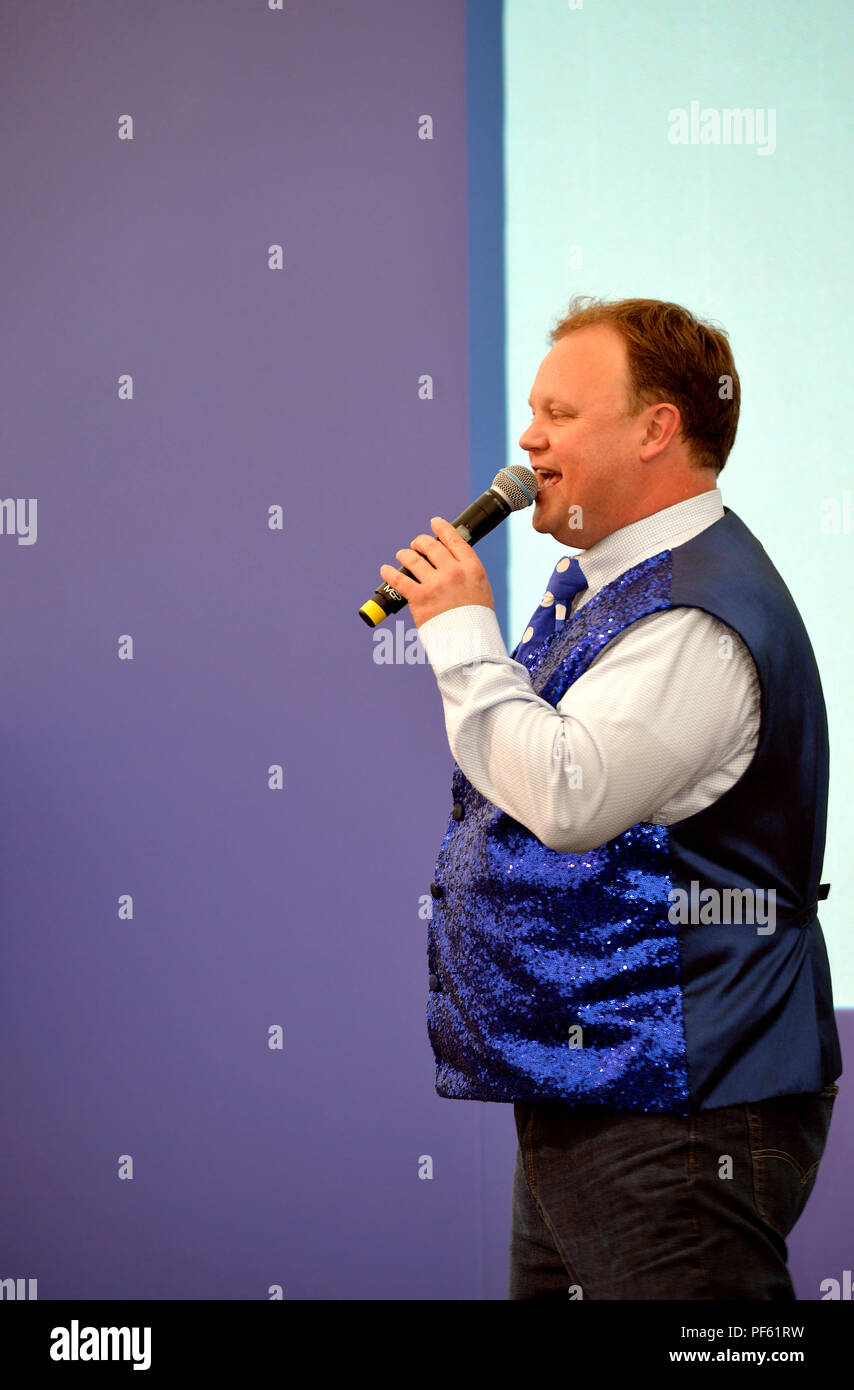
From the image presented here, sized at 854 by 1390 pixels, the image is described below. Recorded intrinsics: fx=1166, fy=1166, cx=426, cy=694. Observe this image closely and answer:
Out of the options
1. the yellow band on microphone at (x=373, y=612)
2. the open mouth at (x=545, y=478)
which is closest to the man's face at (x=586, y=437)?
the open mouth at (x=545, y=478)

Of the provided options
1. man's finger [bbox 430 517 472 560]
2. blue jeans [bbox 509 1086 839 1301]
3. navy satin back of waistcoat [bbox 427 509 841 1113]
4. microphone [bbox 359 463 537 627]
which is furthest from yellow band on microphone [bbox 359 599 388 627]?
blue jeans [bbox 509 1086 839 1301]

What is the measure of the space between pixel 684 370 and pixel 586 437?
0.13m

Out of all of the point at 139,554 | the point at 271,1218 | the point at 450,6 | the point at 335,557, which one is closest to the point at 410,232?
the point at 450,6

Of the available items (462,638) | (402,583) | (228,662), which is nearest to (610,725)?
(462,638)

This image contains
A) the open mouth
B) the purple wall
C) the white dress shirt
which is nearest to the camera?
the white dress shirt

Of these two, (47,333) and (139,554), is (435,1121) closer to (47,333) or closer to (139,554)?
(139,554)

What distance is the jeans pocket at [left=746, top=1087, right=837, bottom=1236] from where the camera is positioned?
1.10 meters

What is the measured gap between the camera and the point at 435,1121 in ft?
7.02

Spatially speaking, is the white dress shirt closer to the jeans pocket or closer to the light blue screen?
the jeans pocket

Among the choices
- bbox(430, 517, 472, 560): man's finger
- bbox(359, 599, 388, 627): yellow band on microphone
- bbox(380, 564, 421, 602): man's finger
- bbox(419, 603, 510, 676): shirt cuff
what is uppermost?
bbox(430, 517, 472, 560): man's finger

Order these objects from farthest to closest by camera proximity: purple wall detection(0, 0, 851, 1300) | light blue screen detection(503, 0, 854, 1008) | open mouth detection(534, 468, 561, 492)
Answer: light blue screen detection(503, 0, 854, 1008) < purple wall detection(0, 0, 851, 1300) < open mouth detection(534, 468, 561, 492)

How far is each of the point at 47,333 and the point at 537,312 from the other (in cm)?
→ 94

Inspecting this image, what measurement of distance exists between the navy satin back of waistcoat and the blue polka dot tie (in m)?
0.15
